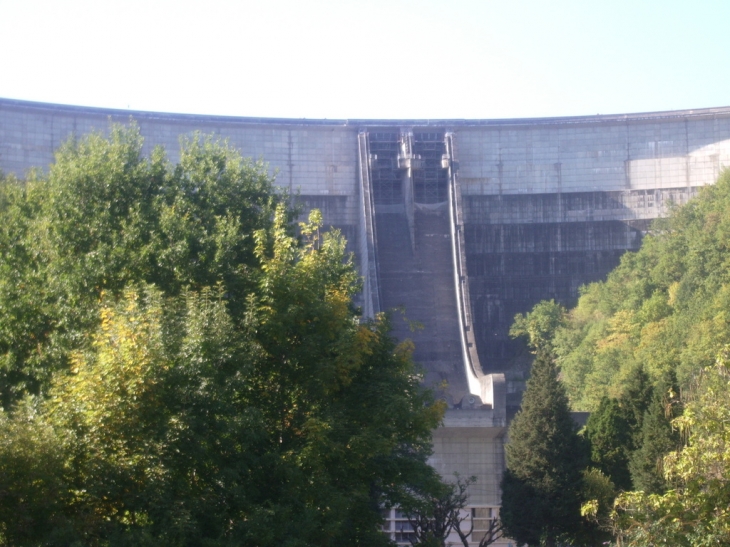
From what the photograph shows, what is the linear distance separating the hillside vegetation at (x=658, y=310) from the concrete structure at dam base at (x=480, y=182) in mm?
2569

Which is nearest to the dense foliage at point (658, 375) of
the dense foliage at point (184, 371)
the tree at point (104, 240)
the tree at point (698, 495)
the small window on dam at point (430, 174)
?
the tree at point (698, 495)

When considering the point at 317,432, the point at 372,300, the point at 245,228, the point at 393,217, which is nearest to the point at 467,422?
the point at 372,300

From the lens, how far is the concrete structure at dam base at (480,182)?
4794 cm

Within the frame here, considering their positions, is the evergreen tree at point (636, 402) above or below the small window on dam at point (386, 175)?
below

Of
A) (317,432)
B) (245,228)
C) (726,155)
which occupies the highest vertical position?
(726,155)

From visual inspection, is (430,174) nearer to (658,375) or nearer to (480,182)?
(480,182)

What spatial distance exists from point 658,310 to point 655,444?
1744cm

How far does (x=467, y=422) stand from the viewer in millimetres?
36594

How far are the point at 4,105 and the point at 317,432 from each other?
36.5 meters

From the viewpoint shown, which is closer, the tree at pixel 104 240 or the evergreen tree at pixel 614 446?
the tree at pixel 104 240

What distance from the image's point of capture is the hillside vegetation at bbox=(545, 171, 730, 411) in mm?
37875

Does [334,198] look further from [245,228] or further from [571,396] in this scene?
[245,228]

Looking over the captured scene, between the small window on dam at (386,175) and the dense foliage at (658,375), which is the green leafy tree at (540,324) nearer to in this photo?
the dense foliage at (658,375)

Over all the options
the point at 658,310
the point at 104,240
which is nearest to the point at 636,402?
the point at 658,310
